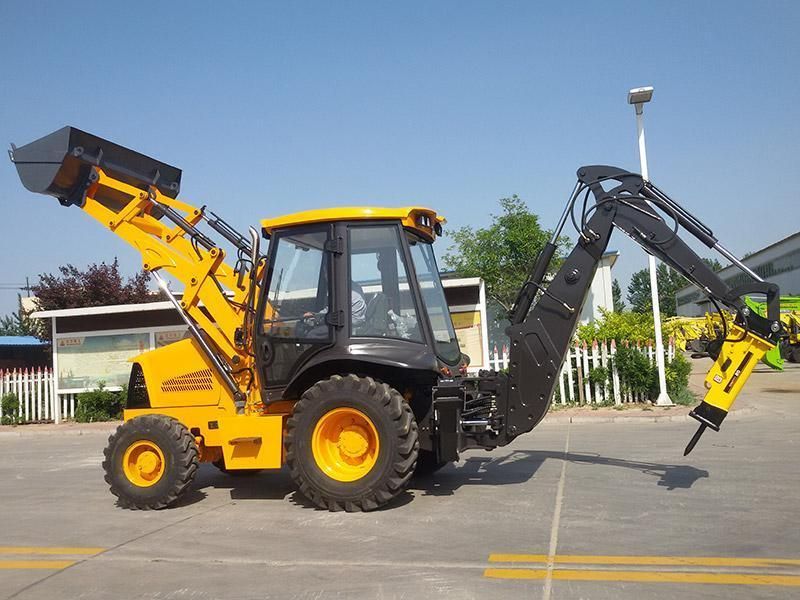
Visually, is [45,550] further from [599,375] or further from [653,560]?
[599,375]

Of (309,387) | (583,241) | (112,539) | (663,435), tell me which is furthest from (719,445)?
(112,539)

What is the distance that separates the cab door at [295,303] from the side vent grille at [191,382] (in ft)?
2.53

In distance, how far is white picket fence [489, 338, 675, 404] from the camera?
1571 cm

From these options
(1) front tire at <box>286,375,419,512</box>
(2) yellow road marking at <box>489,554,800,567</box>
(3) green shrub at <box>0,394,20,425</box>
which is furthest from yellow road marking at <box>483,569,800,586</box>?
(3) green shrub at <box>0,394,20,425</box>

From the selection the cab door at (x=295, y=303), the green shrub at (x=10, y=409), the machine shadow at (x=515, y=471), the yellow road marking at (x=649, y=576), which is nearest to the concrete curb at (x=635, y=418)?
the machine shadow at (x=515, y=471)

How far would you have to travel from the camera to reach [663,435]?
11258 mm

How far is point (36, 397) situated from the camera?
1881 cm

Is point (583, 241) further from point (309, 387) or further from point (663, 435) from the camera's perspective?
point (663, 435)

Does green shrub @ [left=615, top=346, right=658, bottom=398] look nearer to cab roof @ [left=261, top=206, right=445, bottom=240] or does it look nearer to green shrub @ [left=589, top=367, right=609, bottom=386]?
green shrub @ [left=589, top=367, right=609, bottom=386]

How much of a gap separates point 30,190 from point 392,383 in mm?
4528

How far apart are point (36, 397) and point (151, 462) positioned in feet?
44.8

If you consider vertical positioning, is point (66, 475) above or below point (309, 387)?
below

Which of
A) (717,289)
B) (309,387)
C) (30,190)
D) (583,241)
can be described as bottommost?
(309,387)

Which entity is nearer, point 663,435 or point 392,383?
point 392,383
